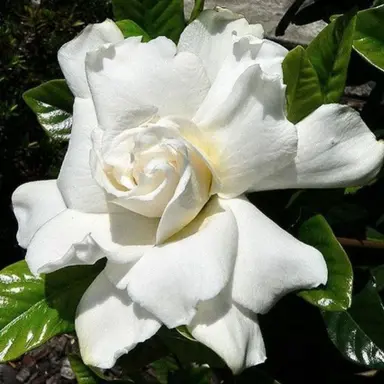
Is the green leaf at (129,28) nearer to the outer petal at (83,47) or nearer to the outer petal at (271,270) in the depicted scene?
the outer petal at (83,47)

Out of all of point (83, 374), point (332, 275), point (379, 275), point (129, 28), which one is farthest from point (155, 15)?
point (83, 374)

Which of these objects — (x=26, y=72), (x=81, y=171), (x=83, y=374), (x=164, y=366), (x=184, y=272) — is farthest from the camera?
(x=26, y=72)

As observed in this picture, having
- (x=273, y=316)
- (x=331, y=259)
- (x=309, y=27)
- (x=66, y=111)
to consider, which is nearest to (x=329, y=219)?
(x=273, y=316)

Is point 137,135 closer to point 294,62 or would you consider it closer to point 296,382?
point 294,62

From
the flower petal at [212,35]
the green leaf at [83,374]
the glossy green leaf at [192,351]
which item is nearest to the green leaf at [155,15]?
the flower petal at [212,35]

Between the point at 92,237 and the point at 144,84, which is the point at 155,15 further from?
the point at 92,237

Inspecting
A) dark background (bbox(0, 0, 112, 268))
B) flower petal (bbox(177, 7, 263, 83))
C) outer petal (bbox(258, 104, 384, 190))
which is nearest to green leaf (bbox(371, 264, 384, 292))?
outer petal (bbox(258, 104, 384, 190))
